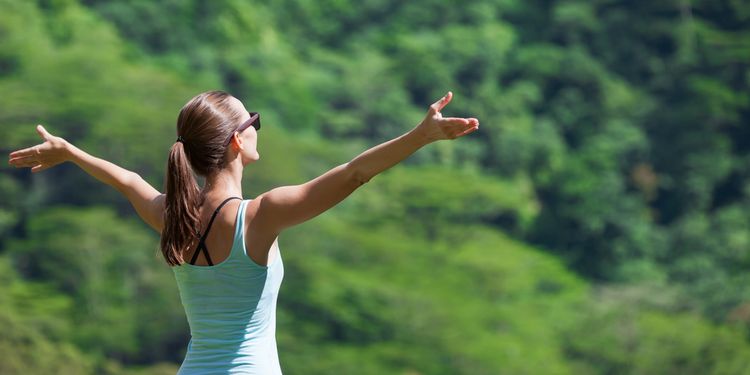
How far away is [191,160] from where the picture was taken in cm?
168

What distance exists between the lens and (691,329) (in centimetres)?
2233

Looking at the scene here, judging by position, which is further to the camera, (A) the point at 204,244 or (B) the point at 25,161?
(B) the point at 25,161

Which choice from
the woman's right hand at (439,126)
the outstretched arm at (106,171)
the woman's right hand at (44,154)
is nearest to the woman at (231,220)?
the woman's right hand at (439,126)

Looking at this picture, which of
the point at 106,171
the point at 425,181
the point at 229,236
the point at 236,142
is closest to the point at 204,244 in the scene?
the point at 229,236

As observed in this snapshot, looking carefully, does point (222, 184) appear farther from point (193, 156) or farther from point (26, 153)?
point (26, 153)

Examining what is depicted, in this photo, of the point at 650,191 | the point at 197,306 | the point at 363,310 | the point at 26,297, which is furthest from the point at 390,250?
the point at 197,306

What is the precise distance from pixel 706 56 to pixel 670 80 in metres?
1.07

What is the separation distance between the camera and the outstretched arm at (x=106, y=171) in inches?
70.0

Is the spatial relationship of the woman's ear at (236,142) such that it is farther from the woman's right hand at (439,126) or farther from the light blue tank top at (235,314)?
the woman's right hand at (439,126)

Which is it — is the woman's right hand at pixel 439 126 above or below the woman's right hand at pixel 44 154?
above

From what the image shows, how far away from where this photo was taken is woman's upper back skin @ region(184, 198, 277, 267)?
161 cm

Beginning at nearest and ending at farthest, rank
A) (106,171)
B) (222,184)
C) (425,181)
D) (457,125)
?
1. (457,125)
2. (222,184)
3. (106,171)
4. (425,181)

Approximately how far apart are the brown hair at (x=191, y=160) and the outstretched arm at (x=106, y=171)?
0.30ft

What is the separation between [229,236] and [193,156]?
0.41 feet
